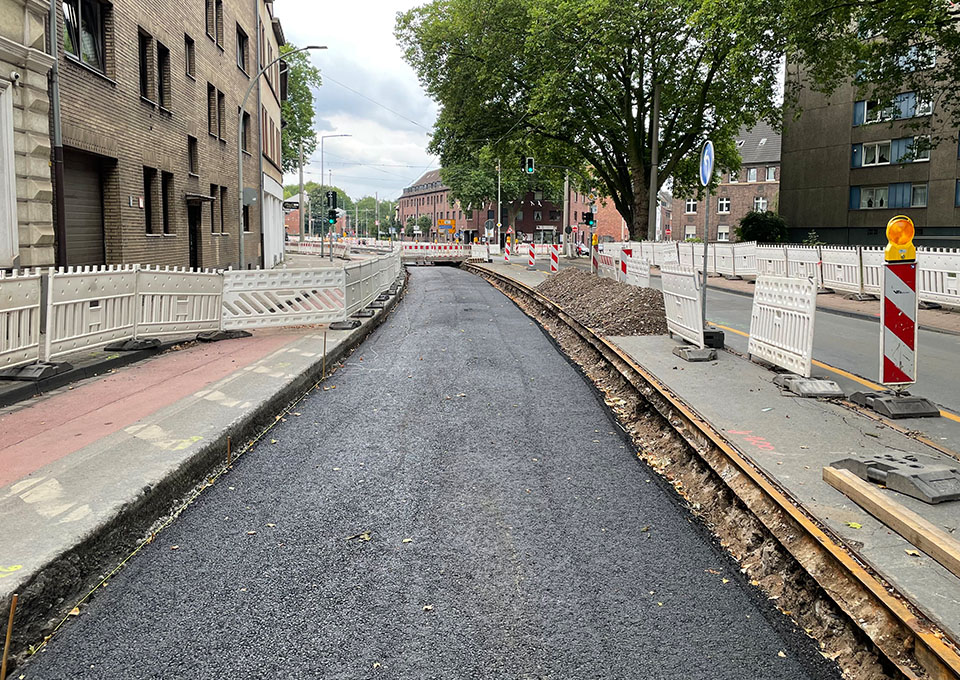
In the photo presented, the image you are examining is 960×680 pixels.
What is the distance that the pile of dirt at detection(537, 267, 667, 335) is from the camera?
13008 mm

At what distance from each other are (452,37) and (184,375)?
3079 cm

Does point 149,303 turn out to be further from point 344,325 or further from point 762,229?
point 762,229

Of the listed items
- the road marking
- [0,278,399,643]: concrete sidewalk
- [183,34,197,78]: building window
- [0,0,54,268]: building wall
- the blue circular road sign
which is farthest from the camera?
[183,34,197,78]: building window

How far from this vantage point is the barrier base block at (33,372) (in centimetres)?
821

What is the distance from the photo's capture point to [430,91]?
39.4m

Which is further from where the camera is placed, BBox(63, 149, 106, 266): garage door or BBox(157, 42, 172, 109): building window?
BBox(157, 42, 172, 109): building window

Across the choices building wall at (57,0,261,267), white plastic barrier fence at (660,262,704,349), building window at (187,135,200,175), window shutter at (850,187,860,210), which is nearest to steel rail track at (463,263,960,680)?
white plastic barrier fence at (660,262,704,349)

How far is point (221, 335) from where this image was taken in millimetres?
12648

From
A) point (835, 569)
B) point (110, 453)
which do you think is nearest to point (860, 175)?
point (835, 569)

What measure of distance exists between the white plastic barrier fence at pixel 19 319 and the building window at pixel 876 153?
44683 millimetres

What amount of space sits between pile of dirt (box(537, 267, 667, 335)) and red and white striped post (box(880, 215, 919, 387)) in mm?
5856

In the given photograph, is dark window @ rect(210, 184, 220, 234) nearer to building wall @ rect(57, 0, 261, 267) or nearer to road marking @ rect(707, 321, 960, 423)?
building wall @ rect(57, 0, 261, 267)

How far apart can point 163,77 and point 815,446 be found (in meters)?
20.5

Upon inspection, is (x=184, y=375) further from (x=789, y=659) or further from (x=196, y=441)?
(x=789, y=659)
